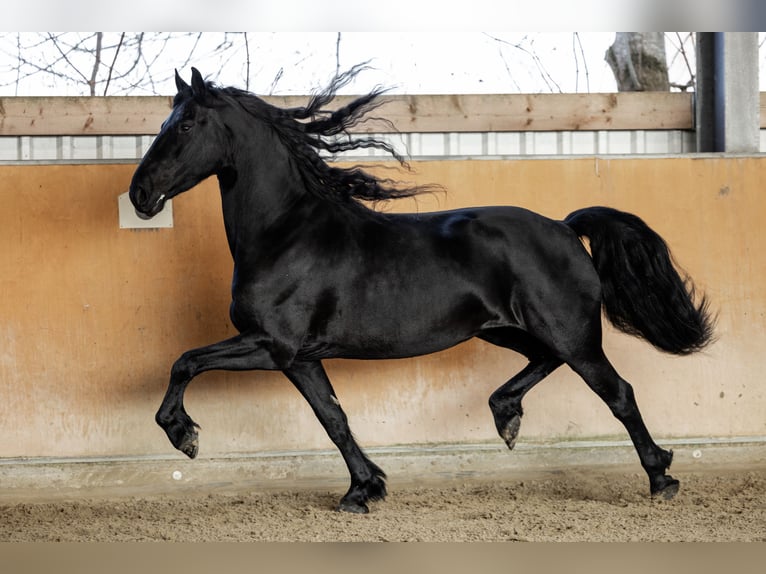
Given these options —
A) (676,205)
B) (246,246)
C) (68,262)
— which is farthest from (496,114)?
(68,262)

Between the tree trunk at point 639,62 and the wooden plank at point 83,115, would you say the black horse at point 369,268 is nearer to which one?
the wooden plank at point 83,115

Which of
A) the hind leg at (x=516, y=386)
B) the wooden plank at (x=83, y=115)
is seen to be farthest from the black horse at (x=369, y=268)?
the wooden plank at (x=83, y=115)

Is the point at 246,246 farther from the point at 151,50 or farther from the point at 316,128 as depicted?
the point at 151,50

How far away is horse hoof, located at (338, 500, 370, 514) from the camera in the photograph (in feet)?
13.0

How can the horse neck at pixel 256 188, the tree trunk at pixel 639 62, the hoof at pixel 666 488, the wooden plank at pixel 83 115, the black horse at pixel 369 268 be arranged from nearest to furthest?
the black horse at pixel 369 268 < the horse neck at pixel 256 188 < the hoof at pixel 666 488 < the wooden plank at pixel 83 115 < the tree trunk at pixel 639 62

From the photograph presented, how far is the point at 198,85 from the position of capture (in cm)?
360

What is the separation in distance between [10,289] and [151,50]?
208 centimetres

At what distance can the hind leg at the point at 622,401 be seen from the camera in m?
3.88

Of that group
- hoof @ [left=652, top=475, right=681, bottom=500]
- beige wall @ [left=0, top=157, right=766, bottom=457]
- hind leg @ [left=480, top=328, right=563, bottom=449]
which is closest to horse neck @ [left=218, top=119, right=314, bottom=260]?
beige wall @ [left=0, top=157, right=766, bottom=457]

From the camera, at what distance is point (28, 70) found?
5512 millimetres

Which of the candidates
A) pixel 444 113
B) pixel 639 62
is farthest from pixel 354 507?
pixel 639 62

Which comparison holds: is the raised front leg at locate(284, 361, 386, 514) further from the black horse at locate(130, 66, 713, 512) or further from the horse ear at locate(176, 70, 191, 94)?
the horse ear at locate(176, 70, 191, 94)

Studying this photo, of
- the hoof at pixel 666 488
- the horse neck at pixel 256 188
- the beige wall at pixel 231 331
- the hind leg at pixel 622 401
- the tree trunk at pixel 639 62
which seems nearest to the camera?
the horse neck at pixel 256 188

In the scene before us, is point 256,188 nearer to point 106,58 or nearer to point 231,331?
point 231,331
